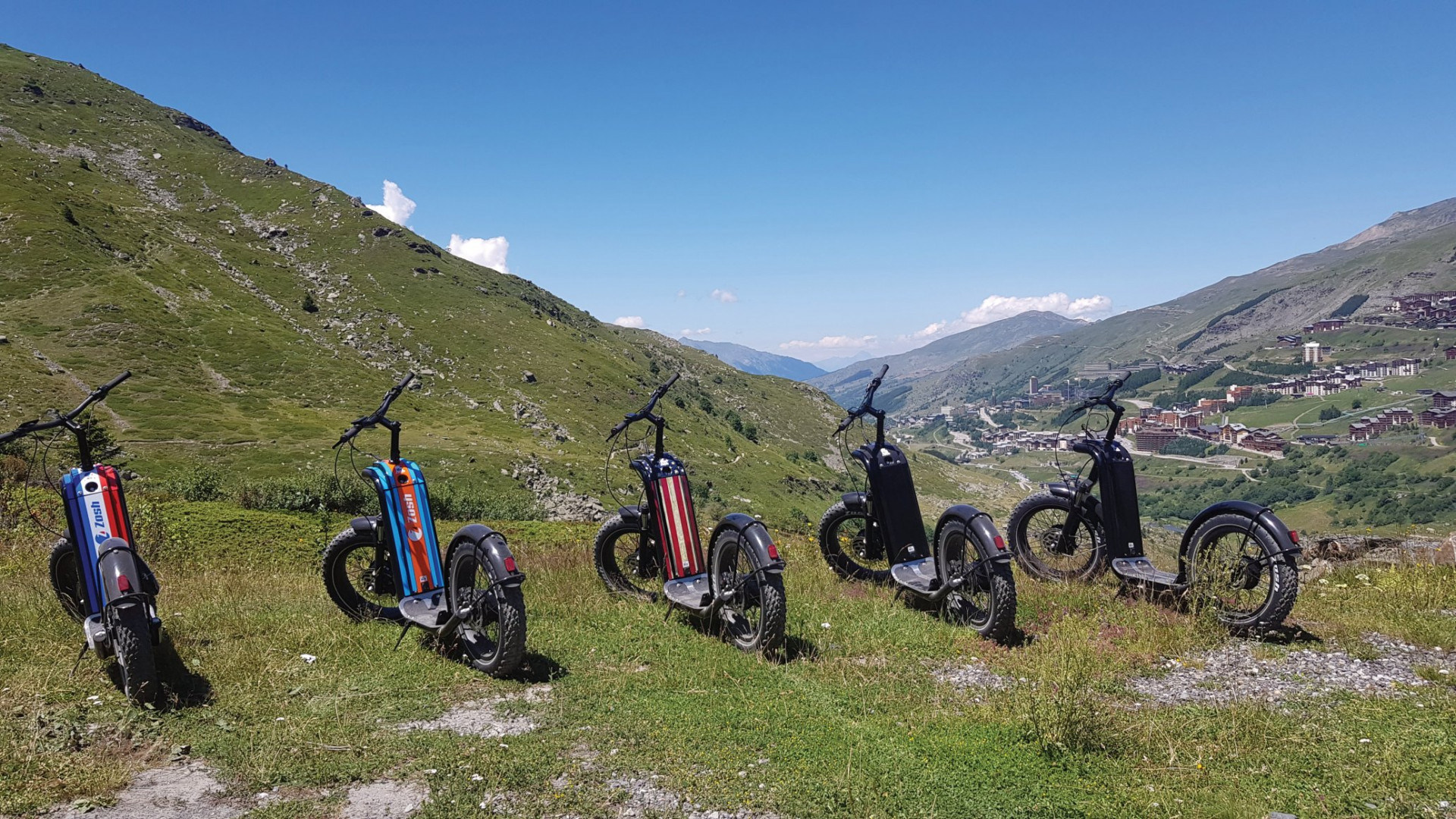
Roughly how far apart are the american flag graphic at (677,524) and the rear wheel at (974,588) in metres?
2.80

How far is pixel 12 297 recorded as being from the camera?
5578 centimetres

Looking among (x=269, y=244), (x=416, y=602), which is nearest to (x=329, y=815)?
(x=416, y=602)

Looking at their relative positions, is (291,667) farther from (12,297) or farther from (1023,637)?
(12,297)

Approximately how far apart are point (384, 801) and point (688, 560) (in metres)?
4.49

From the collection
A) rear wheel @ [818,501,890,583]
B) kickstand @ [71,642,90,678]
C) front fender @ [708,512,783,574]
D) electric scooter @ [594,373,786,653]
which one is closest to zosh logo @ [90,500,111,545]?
kickstand @ [71,642,90,678]

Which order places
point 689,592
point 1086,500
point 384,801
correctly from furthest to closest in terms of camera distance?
point 1086,500
point 689,592
point 384,801

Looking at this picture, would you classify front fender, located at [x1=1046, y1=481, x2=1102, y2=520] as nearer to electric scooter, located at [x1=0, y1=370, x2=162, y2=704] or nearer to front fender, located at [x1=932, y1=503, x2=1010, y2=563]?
front fender, located at [x1=932, y1=503, x2=1010, y2=563]

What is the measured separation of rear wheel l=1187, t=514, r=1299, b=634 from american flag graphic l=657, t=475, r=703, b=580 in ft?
17.5

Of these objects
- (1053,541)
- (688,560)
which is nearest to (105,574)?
(688,560)

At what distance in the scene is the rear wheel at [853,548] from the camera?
9.91 metres

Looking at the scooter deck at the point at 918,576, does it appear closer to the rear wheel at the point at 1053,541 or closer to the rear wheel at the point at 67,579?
the rear wheel at the point at 1053,541

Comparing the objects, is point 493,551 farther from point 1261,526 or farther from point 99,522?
point 1261,526

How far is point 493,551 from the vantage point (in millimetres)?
6324

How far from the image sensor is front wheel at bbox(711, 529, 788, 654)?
22.0 feet
